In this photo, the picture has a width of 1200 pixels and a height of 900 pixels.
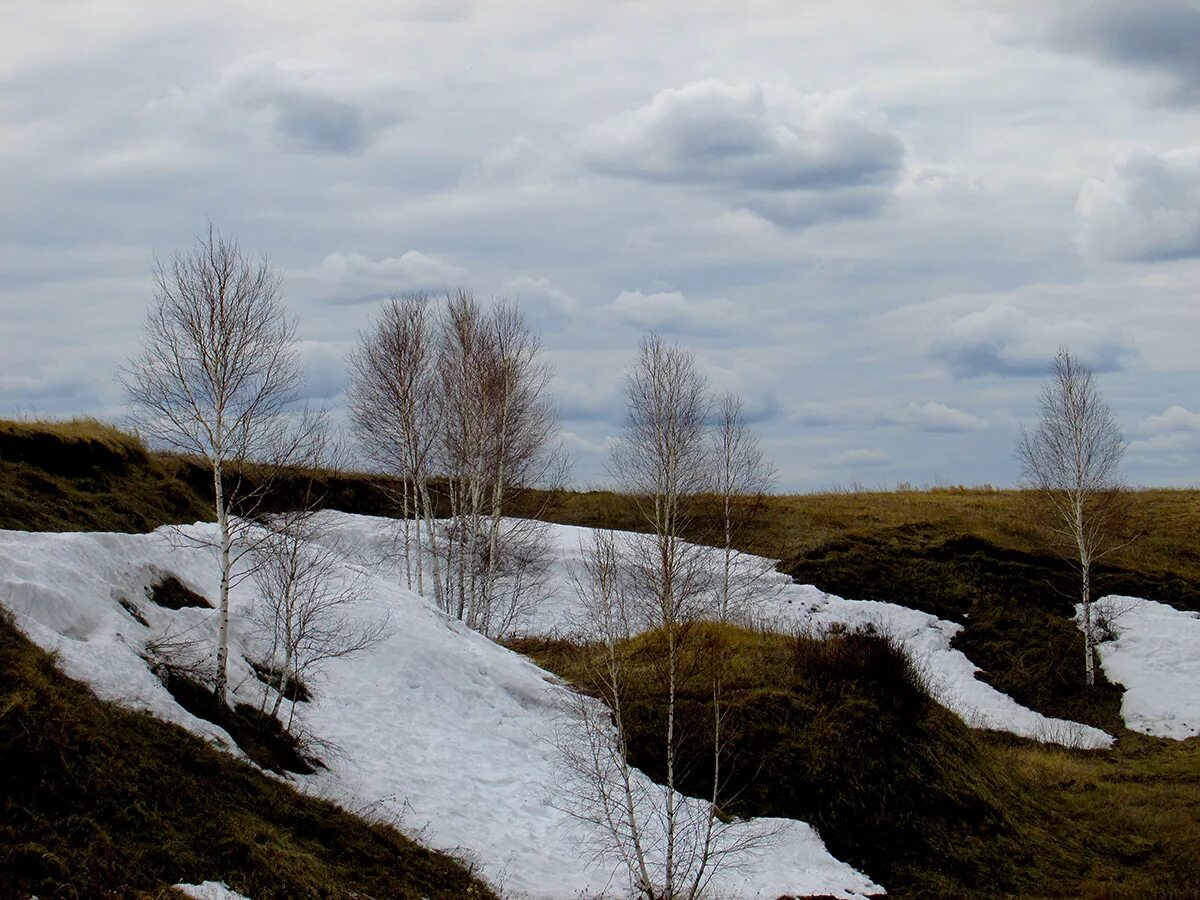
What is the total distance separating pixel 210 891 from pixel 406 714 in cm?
865

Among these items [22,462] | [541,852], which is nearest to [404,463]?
[22,462]

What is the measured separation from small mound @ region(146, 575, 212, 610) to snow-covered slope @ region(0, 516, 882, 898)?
0.25 m

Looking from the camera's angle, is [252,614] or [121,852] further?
[252,614]

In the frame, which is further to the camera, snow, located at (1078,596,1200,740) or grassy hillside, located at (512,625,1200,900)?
snow, located at (1078,596,1200,740)

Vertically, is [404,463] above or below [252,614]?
above

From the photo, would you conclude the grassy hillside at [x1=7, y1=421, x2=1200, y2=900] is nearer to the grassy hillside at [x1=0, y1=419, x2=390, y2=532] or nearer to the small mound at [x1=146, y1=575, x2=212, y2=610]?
the grassy hillside at [x1=0, y1=419, x2=390, y2=532]

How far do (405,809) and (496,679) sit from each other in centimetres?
654

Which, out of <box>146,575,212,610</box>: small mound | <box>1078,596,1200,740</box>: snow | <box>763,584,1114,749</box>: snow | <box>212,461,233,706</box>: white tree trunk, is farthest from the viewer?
<box>1078,596,1200,740</box>: snow

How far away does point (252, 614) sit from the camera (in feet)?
59.1

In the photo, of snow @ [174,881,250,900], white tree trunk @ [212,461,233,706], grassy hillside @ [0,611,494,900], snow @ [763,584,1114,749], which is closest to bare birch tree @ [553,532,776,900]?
grassy hillside @ [0,611,494,900]

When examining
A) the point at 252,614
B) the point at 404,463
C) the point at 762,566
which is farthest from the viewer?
the point at 762,566

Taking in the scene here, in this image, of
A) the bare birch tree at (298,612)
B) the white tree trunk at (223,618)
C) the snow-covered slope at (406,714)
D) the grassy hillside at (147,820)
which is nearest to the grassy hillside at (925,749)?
the grassy hillside at (147,820)

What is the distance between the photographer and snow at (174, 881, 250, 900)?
30.0 feet

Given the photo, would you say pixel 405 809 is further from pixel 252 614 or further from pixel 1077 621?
pixel 1077 621
